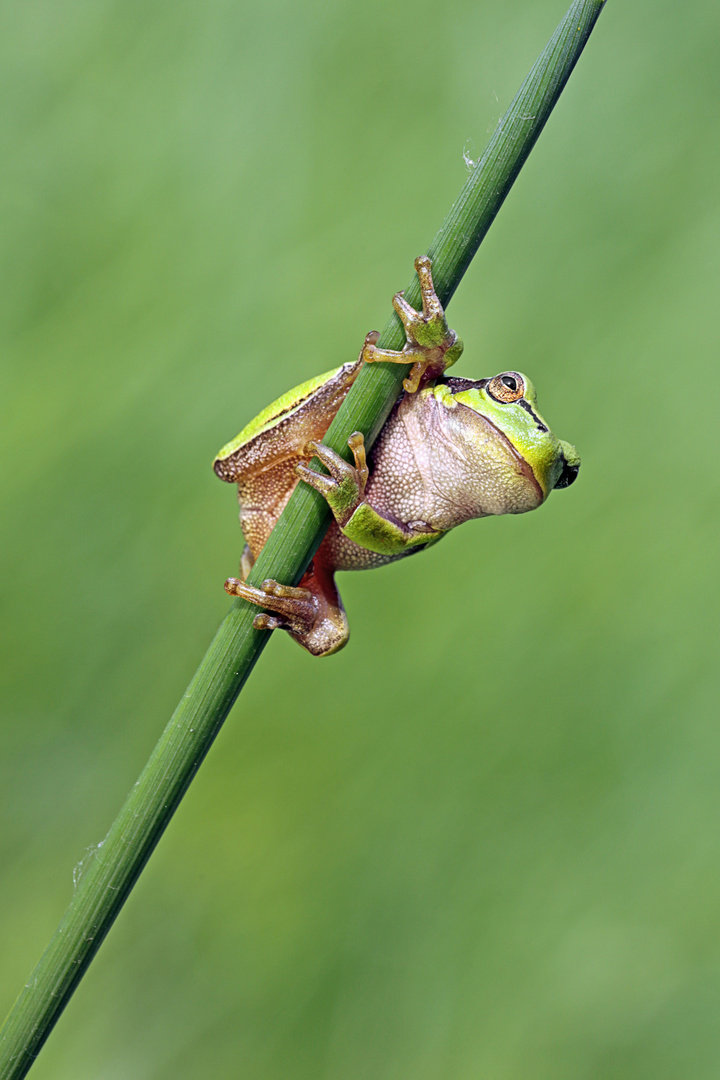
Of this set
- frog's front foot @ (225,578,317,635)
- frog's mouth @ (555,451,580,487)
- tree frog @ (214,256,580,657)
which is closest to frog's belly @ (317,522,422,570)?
tree frog @ (214,256,580,657)

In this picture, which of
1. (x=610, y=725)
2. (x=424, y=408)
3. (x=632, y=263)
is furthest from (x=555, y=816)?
(x=632, y=263)

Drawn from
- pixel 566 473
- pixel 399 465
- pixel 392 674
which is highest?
pixel 566 473

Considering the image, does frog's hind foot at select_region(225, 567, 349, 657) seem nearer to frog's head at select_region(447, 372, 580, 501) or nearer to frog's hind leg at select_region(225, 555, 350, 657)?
frog's hind leg at select_region(225, 555, 350, 657)

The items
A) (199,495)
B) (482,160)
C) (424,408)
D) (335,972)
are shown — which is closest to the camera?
(482,160)

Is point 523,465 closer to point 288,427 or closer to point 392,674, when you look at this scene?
point 288,427

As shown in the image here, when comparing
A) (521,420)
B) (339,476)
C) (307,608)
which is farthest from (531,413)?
(307,608)

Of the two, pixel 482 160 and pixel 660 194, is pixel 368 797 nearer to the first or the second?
pixel 482 160

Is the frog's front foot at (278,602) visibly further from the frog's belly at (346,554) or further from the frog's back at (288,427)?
the frog's back at (288,427)
